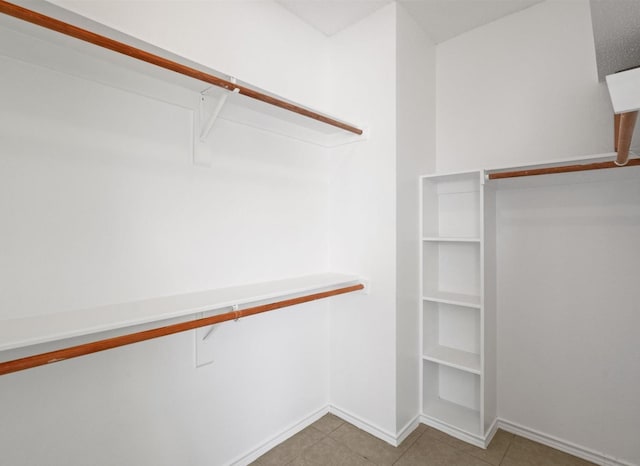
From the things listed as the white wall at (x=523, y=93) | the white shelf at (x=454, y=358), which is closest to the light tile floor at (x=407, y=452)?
the white shelf at (x=454, y=358)

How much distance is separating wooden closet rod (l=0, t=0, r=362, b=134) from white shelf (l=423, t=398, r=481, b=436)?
6.78 ft

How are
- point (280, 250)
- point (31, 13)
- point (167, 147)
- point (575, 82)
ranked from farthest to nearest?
point (280, 250), point (575, 82), point (167, 147), point (31, 13)

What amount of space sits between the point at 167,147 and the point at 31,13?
65cm

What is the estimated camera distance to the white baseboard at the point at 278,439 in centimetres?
172

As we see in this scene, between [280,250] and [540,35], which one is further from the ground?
[540,35]

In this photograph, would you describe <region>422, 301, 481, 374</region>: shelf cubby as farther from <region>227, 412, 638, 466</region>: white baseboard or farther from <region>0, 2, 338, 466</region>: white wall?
<region>0, 2, 338, 466</region>: white wall

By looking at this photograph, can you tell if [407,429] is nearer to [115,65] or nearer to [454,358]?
[454,358]

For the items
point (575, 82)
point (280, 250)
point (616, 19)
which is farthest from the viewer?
point (280, 250)

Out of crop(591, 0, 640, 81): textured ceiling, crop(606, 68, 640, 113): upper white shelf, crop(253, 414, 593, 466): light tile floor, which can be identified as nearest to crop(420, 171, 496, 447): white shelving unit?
crop(253, 414, 593, 466): light tile floor

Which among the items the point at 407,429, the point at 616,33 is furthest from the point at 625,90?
the point at 407,429

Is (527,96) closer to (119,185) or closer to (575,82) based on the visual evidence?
(575,82)

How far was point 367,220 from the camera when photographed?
2088 mm

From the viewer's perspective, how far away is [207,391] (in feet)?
5.21

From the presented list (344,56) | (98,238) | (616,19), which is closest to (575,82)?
(344,56)
